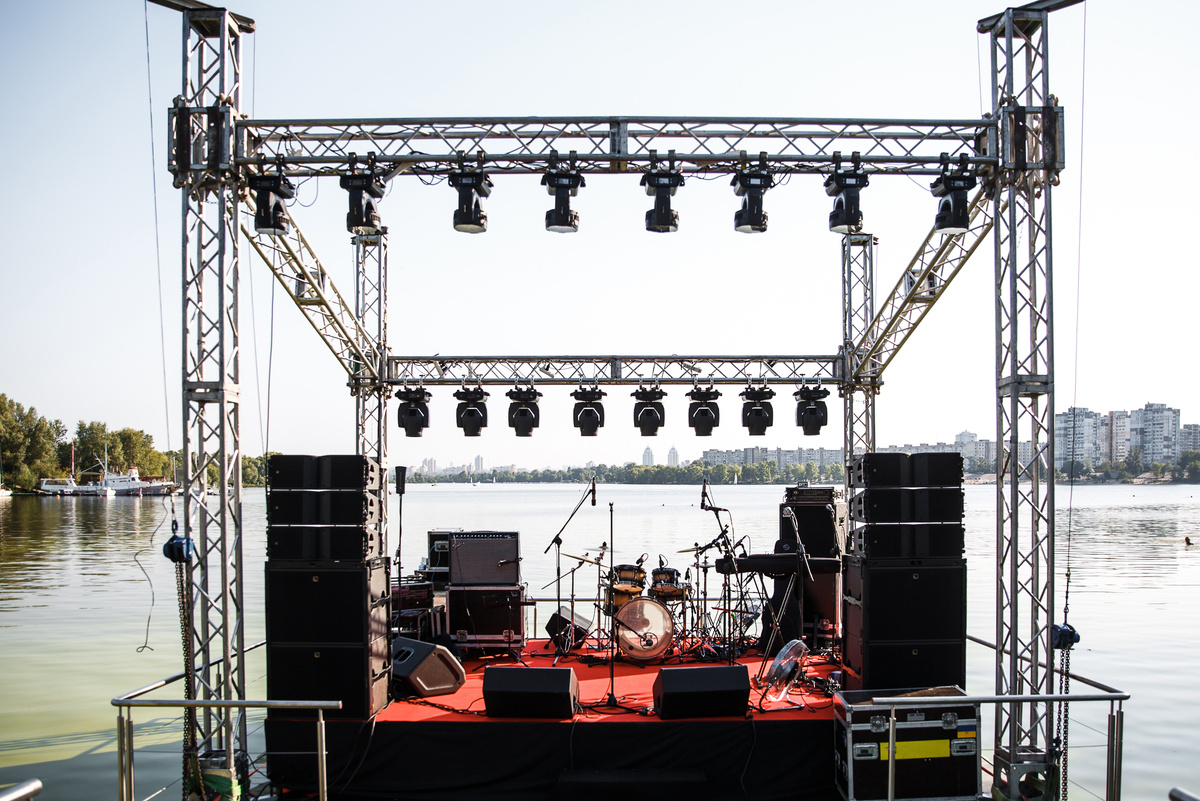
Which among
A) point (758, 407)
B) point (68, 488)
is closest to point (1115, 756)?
point (758, 407)

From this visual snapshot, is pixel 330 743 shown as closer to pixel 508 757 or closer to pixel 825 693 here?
pixel 508 757

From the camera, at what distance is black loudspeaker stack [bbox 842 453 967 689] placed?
6.68 metres

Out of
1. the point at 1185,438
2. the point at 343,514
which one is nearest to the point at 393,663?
the point at 343,514

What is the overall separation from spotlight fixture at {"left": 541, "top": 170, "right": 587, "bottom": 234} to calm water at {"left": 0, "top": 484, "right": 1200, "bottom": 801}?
5.47 meters

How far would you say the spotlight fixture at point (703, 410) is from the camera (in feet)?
40.3

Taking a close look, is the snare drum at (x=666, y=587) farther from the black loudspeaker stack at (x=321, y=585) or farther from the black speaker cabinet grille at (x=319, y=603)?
the black speaker cabinet grille at (x=319, y=603)

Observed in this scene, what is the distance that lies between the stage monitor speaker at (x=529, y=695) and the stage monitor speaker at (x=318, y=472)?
1.83 m

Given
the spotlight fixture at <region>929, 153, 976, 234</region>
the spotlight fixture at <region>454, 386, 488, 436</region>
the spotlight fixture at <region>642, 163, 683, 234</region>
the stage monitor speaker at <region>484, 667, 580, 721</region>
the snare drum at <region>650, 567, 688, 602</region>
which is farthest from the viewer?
the spotlight fixture at <region>454, 386, 488, 436</region>

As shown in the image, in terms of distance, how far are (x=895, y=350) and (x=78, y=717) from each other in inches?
450

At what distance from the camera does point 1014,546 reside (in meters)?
6.43

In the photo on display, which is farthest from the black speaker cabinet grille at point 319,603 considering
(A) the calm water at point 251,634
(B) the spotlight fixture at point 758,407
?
(B) the spotlight fixture at point 758,407

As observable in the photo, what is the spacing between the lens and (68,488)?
76.2m

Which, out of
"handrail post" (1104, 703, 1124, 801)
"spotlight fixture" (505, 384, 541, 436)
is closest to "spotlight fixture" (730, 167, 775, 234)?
"handrail post" (1104, 703, 1124, 801)

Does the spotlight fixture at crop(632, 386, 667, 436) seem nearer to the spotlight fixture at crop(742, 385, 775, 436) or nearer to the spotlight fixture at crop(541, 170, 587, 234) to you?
the spotlight fixture at crop(742, 385, 775, 436)
